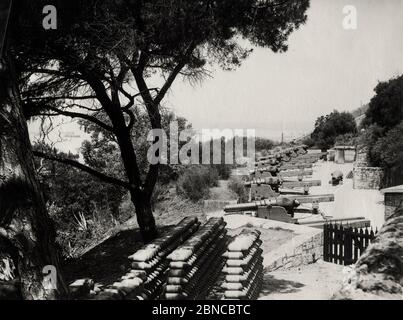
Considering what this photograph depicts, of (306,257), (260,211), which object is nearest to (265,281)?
(306,257)

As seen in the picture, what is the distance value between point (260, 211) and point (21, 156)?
8.50 m

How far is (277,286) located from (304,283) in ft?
2.08

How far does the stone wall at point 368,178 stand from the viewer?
20.4m

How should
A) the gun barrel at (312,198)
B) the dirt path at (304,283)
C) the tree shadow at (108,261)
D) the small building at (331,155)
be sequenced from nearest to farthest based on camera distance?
the dirt path at (304,283)
the tree shadow at (108,261)
the gun barrel at (312,198)
the small building at (331,155)

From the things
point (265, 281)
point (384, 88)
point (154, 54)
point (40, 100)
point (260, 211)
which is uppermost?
point (384, 88)

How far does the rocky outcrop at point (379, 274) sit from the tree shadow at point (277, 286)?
3.38m

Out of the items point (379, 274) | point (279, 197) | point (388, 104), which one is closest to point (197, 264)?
point (379, 274)

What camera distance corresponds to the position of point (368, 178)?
2061cm

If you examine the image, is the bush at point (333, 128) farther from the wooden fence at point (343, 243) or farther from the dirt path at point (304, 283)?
the dirt path at point (304, 283)

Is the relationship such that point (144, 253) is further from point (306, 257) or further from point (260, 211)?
point (260, 211)

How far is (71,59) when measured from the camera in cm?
811

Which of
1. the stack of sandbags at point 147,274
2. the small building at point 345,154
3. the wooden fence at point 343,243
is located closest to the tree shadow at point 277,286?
the stack of sandbags at point 147,274

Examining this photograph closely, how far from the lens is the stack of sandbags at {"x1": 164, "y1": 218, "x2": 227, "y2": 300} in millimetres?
6473

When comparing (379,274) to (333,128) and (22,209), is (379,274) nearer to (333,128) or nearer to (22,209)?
(22,209)
